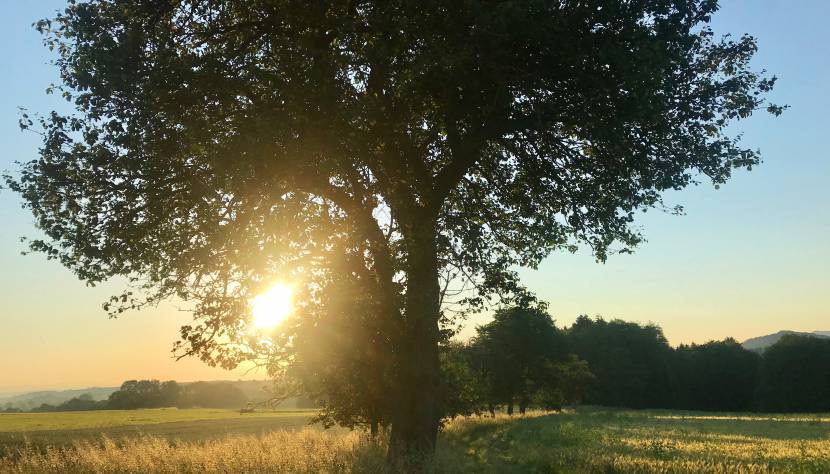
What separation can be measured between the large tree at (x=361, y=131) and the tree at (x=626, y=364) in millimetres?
86112

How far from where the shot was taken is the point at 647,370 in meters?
102

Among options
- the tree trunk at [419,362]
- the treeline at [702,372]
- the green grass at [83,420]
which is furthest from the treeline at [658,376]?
the tree trunk at [419,362]

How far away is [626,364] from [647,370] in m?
4.64

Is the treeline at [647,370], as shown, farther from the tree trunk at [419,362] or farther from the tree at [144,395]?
the tree at [144,395]

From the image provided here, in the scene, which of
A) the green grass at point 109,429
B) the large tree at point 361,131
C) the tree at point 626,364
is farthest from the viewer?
the tree at point 626,364

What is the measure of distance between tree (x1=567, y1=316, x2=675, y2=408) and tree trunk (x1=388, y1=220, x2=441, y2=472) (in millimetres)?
85563

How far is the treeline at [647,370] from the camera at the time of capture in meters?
68.2

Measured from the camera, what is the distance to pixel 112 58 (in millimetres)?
12703

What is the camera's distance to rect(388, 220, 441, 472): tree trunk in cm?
1622

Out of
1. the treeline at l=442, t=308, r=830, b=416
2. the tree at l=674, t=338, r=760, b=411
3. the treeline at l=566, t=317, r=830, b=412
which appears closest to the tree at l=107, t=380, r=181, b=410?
the treeline at l=442, t=308, r=830, b=416

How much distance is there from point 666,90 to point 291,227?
9.51 metres

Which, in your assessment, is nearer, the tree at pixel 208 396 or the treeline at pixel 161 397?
the treeline at pixel 161 397

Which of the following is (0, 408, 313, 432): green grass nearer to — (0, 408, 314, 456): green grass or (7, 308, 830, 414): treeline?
(0, 408, 314, 456): green grass

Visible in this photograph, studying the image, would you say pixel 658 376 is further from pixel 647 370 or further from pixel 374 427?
pixel 374 427
